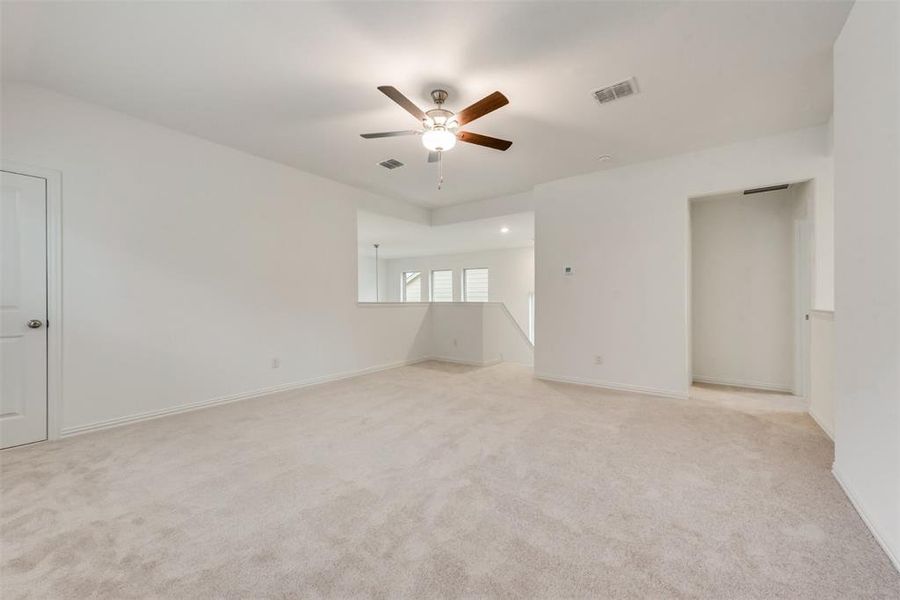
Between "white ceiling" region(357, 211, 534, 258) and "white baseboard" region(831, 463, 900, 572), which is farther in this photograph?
"white ceiling" region(357, 211, 534, 258)

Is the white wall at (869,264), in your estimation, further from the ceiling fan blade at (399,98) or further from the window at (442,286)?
the window at (442,286)

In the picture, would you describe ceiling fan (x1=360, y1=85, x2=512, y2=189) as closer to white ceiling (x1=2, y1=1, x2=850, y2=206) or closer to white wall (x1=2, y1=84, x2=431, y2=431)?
white ceiling (x1=2, y1=1, x2=850, y2=206)

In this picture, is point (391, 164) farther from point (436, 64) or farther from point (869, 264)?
point (869, 264)

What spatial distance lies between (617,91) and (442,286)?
326 inches

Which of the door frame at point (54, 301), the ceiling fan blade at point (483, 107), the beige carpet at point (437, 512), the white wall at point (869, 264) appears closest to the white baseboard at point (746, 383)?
the beige carpet at point (437, 512)

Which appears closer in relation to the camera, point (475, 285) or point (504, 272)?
point (504, 272)

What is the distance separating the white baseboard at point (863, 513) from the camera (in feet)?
4.68

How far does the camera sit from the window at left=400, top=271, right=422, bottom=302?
11.1 meters

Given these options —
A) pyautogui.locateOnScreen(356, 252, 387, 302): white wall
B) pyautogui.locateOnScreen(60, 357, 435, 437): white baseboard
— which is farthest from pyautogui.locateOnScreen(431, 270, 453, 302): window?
pyautogui.locateOnScreen(60, 357, 435, 437): white baseboard

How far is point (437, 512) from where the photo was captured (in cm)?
176

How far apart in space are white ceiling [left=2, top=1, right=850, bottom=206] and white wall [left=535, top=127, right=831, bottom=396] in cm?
35

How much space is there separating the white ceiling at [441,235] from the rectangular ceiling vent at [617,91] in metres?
2.62

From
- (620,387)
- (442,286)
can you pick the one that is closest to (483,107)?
(620,387)

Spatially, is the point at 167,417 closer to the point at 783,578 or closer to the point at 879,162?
the point at 783,578
